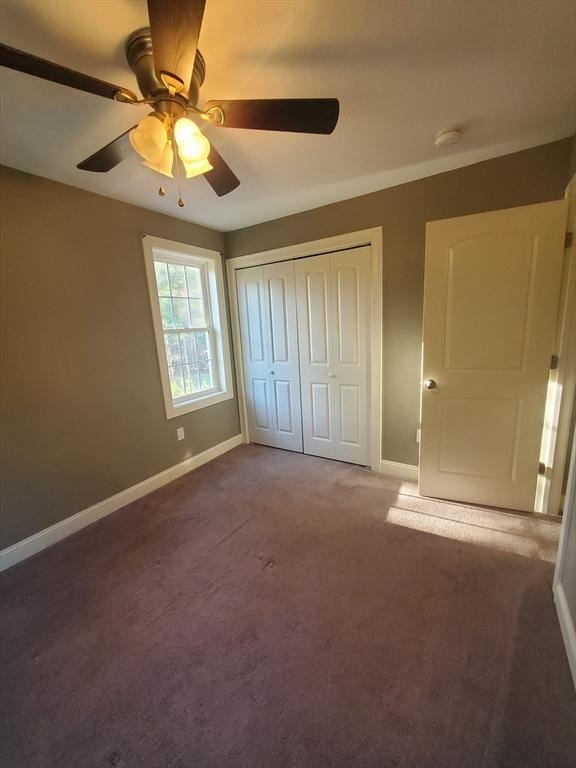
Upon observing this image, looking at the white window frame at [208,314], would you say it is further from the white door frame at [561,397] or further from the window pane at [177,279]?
the white door frame at [561,397]

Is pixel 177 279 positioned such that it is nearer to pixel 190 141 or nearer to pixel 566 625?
pixel 190 141

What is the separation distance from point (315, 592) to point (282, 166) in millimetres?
2512

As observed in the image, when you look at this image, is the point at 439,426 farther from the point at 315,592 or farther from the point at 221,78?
the point at 221,78

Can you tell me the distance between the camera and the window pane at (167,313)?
282 centimetres

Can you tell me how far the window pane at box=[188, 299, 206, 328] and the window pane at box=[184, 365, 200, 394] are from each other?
0.43 metres

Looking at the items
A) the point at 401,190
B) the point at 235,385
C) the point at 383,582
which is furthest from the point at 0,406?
the point at 401,190

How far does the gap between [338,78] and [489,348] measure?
1712mm

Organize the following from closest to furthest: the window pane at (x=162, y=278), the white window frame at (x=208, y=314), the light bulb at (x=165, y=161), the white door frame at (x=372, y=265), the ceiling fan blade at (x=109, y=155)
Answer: the light bulb at (x=165, y=161) → the ceiling fan blade at (x=109, y=155) → the white door frame at (x=372, y=265) → the white window frame at (x=208, y=314) → the window pane at (x=162, y=278)

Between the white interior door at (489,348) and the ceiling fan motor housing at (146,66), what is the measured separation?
5.27 ft

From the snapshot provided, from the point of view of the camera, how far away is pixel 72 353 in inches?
84.2

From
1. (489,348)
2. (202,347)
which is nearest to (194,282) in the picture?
(202,347)

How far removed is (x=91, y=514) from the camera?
2.28 metres

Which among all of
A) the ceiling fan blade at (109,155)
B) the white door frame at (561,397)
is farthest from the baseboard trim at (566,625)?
the ceiling fan blade at (109,155)

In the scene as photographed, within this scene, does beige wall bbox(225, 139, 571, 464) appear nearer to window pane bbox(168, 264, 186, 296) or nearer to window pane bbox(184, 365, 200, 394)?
window pane bbox(168, 264, 186, 296)
